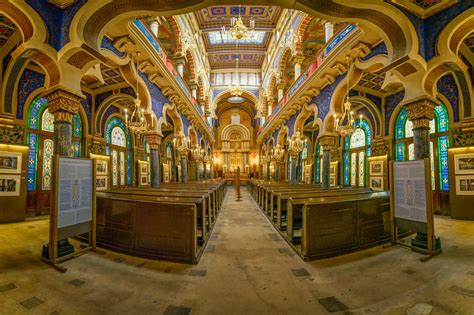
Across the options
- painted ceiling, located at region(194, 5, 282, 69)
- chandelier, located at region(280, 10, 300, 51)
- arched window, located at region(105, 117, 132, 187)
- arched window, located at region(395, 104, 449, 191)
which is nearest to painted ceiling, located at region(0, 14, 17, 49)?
arched window, located at region(105, 117, 132, 187)

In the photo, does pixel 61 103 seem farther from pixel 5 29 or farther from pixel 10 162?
pixel 10 162

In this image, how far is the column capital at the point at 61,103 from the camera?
13.0 feet

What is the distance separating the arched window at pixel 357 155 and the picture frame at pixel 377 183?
1.78 ft

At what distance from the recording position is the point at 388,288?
2723 mm

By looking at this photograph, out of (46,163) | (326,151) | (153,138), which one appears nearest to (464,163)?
(326,151)

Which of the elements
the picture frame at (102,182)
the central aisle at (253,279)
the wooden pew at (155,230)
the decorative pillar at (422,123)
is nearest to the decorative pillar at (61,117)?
the wooden pew at (155,230)

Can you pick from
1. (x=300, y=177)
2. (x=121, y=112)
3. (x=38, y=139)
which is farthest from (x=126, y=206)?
(x=300, y=177)

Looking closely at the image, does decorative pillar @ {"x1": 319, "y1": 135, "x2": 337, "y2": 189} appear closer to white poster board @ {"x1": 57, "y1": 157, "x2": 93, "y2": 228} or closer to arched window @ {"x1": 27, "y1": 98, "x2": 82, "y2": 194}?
white poster board @ {"x1": 57, "y1": 157, "x2": 93, "y2": 228}

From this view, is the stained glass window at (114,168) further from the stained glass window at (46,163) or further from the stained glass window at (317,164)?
the stained glass window at (317,164)

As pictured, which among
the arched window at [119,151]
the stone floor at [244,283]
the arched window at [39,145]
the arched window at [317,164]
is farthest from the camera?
the arched window at [317,164]

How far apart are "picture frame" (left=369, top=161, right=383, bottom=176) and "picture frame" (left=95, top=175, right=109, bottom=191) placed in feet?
44.3

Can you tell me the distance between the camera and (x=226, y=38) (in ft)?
57.4

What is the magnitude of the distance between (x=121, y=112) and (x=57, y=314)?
1171cm

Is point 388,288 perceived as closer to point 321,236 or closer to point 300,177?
point 321,236
